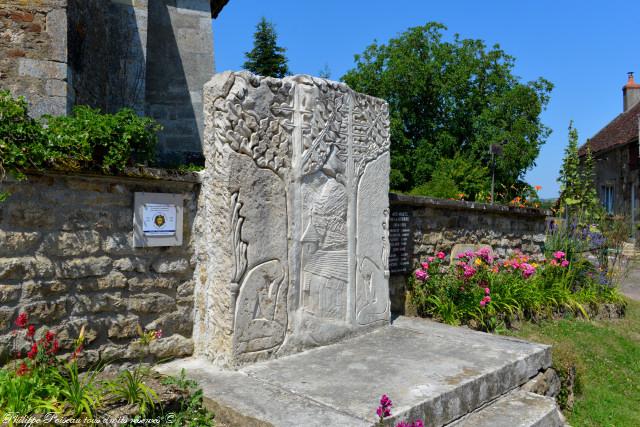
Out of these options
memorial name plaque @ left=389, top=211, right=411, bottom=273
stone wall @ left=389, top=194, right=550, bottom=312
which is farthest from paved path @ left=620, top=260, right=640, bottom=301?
memorial name plaque @ left=389, top=211, right=411, bottom=273

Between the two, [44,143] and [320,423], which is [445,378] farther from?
[44,143]

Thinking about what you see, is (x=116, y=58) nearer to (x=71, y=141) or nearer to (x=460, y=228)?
(x=71, y=141)

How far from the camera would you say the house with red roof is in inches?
738

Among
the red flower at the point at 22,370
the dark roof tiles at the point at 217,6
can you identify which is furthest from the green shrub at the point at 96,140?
the dark roof tiles at the point at 217,6

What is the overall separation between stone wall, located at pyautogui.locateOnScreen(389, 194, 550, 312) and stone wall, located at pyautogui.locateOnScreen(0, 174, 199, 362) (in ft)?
8.63

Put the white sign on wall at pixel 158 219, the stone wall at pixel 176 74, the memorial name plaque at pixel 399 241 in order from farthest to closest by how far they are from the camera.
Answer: the stone wall at pixel 176 74, the memorial name plaque at pixel 399 241, the white sign on wall at pixel 158 219

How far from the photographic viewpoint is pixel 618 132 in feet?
69.7

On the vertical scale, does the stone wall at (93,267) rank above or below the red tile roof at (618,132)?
below

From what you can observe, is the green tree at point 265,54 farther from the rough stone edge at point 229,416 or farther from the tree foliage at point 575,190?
the rough stone edge at point 229,416

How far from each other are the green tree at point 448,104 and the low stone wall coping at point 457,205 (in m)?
13.3

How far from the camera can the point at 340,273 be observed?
4.44 metres

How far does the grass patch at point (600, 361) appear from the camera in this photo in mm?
4660

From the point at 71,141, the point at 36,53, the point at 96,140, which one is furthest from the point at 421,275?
the point at 36,53

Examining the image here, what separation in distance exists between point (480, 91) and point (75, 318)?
2202cm
